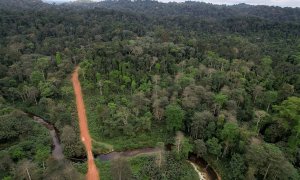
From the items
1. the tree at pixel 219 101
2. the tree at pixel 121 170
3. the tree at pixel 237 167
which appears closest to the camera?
the tree at pixel 121 170

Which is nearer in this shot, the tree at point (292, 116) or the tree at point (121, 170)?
the tree at point (121, 170)

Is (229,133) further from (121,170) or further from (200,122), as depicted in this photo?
(121,170)

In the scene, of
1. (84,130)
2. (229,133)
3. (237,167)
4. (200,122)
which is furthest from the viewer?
(84,130)

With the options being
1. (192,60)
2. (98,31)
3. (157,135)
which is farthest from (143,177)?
(98,31)

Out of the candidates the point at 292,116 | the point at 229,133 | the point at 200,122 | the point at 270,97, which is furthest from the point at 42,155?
the point at 270,97

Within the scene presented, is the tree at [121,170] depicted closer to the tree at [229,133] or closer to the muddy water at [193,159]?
the muddy water at [193,159]

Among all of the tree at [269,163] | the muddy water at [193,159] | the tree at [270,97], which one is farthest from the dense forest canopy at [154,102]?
the muddy water at [193,159]
